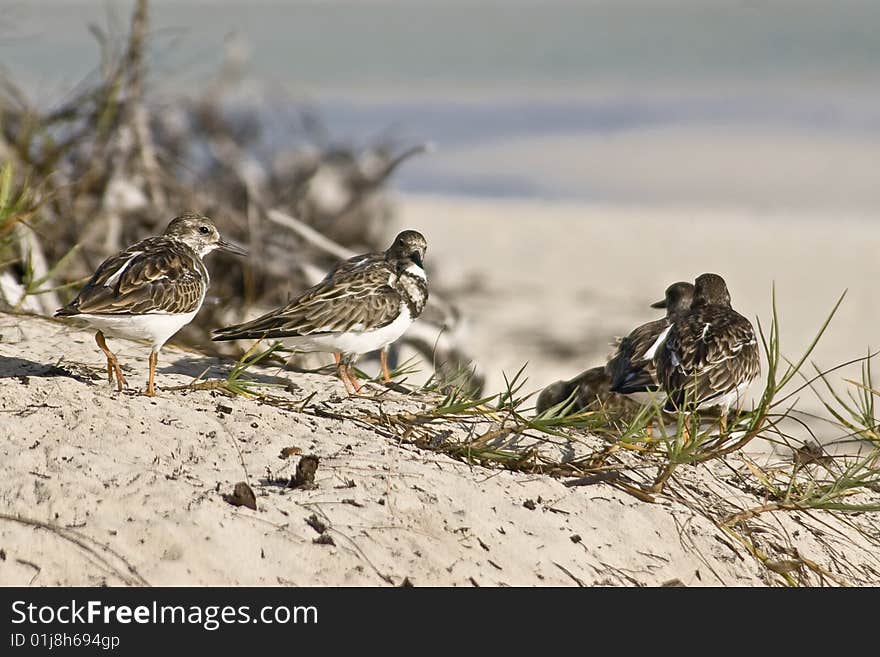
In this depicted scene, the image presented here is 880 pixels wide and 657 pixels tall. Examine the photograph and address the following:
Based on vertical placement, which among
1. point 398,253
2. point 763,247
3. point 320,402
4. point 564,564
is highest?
point 763,247

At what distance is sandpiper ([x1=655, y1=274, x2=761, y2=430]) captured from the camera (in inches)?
233

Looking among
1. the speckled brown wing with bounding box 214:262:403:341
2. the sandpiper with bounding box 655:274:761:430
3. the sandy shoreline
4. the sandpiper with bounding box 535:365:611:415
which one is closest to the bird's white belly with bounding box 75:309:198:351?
the speckled brown wing with bounding box 214:262:403:341

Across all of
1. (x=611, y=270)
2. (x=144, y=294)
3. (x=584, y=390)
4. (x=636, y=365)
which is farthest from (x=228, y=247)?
(x=611, y=270)

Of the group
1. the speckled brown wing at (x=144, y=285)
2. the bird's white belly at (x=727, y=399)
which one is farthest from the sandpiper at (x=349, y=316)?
the bird's white belly at (x=727, y=399)

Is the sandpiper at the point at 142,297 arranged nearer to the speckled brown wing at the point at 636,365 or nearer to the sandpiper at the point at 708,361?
the speckled brown wing at the point at 636,365

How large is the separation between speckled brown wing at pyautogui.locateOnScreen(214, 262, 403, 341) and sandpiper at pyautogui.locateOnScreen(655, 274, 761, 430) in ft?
5.08

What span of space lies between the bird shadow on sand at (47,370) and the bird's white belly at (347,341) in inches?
41.1

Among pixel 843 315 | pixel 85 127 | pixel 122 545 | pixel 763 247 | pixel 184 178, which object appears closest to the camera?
pixel 122 545

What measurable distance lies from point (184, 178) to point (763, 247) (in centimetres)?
1540

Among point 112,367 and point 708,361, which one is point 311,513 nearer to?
point 112,367

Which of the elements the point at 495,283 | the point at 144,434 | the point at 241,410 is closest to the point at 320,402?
the point at 241,410

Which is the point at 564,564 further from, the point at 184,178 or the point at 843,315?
the point at 843,315

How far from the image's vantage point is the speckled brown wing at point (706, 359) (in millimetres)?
5914

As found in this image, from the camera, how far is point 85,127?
1000 centimetres
